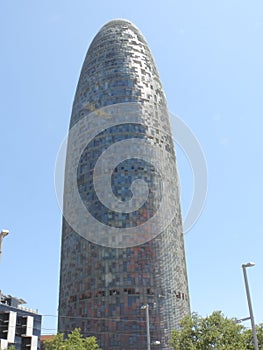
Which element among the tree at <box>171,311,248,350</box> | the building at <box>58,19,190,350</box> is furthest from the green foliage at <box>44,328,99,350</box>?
the building at <box>58,19,190,350</box>

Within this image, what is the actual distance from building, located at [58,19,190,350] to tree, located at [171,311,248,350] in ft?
93.5

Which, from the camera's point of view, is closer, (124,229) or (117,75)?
(124,229)

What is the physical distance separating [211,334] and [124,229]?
40.6m

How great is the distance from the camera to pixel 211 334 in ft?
158

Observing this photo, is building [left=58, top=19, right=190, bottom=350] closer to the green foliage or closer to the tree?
the green foliage

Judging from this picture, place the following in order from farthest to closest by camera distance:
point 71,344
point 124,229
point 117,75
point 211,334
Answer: point 117,75, point 124,229, point 71,344, point 211,334

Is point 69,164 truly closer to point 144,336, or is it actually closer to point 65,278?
point 65,278

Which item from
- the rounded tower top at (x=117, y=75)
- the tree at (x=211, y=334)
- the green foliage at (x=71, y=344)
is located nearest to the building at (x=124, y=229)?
the rounded tower top at (x=117, y=75)

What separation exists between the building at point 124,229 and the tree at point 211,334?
2851cm

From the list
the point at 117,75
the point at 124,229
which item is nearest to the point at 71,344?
the point at 124,229

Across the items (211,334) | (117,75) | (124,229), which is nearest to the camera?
(211,334)

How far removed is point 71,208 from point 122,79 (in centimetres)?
3540

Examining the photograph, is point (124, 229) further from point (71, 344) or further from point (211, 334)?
point (211, 334)

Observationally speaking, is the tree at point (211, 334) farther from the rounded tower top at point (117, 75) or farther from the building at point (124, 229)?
the rounded tower top at point (117, 75)
